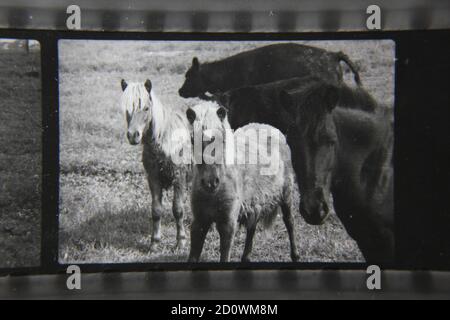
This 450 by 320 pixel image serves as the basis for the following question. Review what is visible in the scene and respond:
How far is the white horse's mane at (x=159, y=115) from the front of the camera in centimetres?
470

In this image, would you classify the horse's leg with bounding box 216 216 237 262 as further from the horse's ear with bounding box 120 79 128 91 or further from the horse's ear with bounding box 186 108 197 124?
the horse's ear with bounding box 120 79 128 91

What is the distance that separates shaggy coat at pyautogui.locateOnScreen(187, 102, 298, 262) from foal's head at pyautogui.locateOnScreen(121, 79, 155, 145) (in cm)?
34

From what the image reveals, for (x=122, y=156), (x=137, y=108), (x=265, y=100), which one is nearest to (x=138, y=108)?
(x=137, y=108)

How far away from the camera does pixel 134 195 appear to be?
15.6ft

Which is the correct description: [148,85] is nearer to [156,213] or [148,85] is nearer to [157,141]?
[157,141]

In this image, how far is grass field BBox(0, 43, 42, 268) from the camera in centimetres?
470

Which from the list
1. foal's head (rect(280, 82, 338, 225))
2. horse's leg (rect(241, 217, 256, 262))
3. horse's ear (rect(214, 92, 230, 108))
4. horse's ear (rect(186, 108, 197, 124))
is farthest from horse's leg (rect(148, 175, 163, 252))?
foal's head (rect(280, 82, 338, 225))

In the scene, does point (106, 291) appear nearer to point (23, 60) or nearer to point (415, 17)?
point (23, 60)

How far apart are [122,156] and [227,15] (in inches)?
55.3

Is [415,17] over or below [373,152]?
over

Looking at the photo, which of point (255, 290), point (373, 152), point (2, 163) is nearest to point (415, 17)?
point (373, 152)

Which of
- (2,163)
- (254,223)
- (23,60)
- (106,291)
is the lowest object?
(106,291)

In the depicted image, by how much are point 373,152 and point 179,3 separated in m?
1.93

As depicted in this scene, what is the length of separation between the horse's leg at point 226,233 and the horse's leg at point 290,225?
41cm
